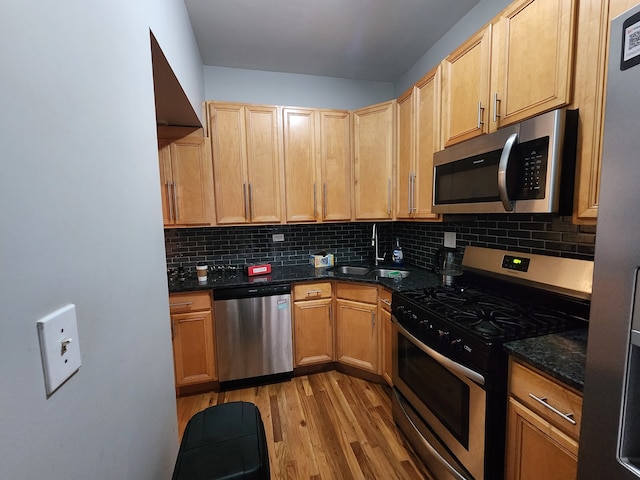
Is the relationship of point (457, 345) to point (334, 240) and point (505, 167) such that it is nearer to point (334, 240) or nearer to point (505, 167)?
point (505, 167)

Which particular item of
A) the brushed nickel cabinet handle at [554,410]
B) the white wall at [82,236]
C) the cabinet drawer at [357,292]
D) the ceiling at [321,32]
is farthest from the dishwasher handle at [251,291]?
the ceiling at [321,32]

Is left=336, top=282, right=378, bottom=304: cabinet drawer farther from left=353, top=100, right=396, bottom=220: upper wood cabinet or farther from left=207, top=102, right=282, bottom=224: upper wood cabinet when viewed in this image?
left=207, top=102, right=282, bottom=224: upper wood cabinet

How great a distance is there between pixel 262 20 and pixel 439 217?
1.91m

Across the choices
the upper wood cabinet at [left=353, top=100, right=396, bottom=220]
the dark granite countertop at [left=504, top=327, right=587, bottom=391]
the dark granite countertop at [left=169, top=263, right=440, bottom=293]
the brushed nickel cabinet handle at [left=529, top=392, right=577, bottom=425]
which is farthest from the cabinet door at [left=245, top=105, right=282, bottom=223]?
the brushed nickel cabinet handle at [left=529, top=392, right=577, bottom=425]

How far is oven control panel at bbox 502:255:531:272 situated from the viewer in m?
1.56

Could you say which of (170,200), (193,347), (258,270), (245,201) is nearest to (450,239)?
(258,270)

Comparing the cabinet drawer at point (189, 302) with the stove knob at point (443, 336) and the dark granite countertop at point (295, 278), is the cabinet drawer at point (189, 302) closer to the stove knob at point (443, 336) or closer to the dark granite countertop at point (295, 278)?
the dark granite countertop at point (295, 278)

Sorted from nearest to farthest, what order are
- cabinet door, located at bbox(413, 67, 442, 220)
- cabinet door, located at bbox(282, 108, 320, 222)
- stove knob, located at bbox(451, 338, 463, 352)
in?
stove knob, located at bbox(451, 338, 463, 352) < cabinet door, located at bbox(413, 67, 442, 220) < cabinet door, located at bbox(282, 108, 320, 222)

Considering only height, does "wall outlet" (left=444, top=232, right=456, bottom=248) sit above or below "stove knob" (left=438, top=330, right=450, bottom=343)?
above

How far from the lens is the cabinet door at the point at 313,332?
243 cm

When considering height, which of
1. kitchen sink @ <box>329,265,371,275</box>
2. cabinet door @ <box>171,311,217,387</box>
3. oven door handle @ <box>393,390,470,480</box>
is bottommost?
oven door handle @ <box>393,390,470,480</box>

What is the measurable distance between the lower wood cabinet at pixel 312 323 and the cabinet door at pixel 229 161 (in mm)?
872

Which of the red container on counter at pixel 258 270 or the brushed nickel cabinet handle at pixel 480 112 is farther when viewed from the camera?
the red container on counter at pixel 258 270

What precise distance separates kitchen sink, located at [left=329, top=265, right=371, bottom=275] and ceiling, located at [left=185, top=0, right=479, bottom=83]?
195cm
